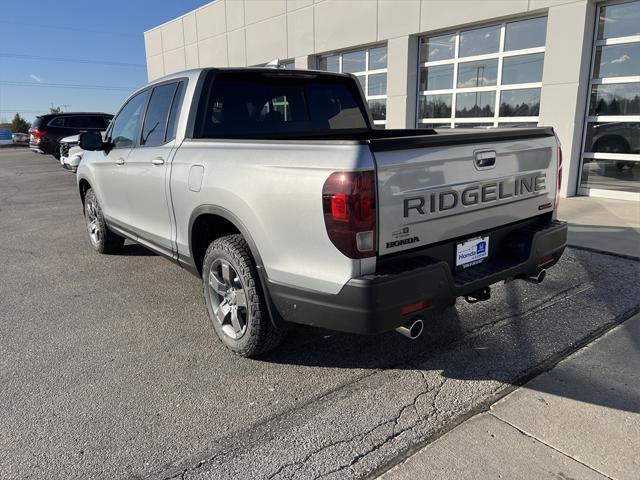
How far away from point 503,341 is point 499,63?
26.4 feet

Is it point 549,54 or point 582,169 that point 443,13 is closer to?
point 549,54

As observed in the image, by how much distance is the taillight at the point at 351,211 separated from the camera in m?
2.42

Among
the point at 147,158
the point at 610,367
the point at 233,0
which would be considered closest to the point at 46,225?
the point at 147,158

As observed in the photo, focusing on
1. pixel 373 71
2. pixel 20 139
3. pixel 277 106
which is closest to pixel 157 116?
pixel 277 106

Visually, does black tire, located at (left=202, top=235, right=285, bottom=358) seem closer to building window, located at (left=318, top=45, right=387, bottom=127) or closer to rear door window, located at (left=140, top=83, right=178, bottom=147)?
rear door window, located at (left=140, top=83, right=178, bottom=147)

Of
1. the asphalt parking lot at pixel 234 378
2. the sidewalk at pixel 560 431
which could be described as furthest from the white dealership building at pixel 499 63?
the sidewalk at pixel 560 431

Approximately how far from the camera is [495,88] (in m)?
10.1

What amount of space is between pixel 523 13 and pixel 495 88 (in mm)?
1451

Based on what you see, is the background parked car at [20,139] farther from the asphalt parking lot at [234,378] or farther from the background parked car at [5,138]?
the asphalt parking lot at [234,378]

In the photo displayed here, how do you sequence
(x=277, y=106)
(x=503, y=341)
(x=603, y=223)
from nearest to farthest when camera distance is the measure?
(x=503, y=341) → (x=277, y=106) → (x=603, y=223)

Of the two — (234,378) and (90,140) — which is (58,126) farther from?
(234,378)

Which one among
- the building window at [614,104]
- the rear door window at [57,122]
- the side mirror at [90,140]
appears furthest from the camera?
the rear door window at [57,122]

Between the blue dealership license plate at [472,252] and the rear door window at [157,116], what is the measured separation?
2.53 metres

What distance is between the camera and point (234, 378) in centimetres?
316
